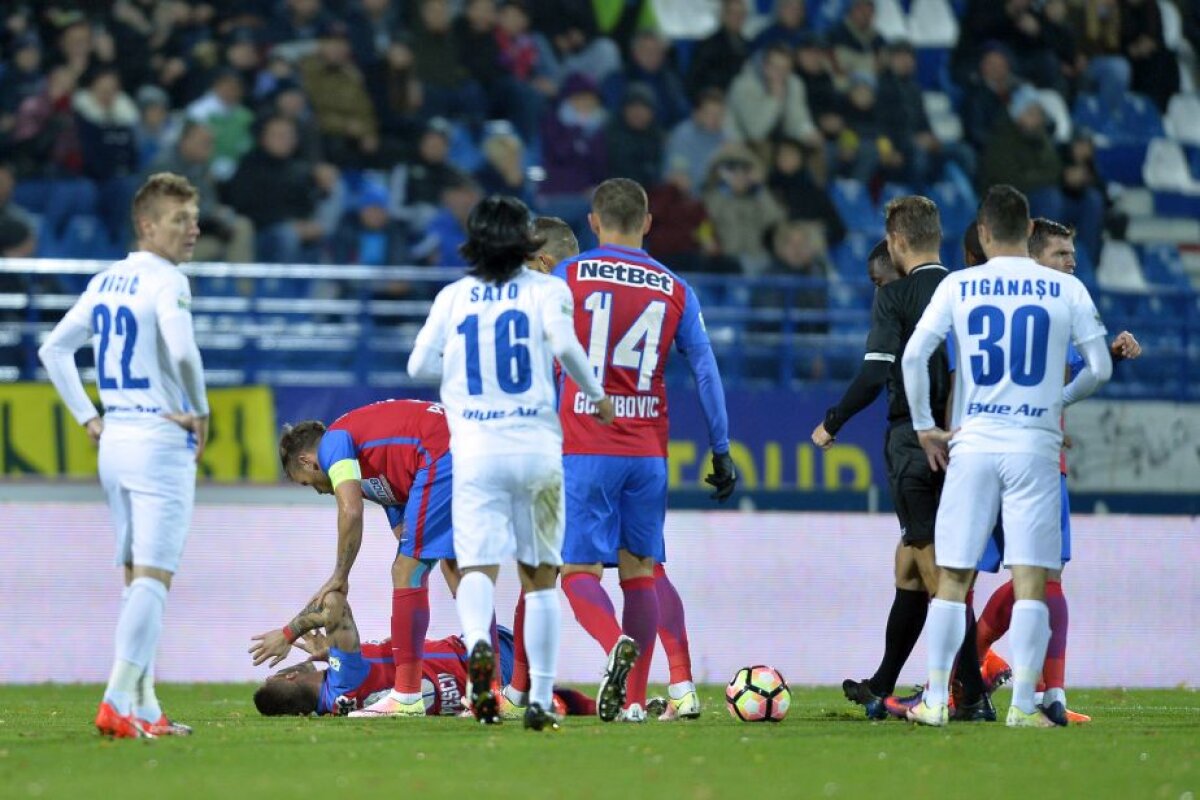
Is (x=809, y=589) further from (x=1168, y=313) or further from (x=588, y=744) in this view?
(x=1168, y=313)

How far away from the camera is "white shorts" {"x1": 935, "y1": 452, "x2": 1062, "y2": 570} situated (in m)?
7.03

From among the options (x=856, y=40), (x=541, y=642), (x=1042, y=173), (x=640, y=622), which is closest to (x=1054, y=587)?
(x=640, y=622)

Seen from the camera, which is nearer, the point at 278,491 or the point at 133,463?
the point at 133,463

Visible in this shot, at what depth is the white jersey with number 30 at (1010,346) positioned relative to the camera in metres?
7.07

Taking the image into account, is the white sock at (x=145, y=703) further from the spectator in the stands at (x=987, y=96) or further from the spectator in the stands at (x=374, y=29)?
the spectator in the stands at (x=987, y=96)

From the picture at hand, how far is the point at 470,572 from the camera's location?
686 centimetres

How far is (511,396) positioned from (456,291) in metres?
0.45

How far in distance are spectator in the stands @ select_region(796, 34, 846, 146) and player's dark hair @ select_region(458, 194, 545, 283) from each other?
11786 mm

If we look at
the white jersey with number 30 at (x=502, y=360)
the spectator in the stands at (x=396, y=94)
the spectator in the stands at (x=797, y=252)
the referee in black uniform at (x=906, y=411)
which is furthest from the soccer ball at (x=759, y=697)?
the spectator in the stands at (x=396, y=94)

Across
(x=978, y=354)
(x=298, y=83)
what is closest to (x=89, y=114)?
(x=298, y=83)

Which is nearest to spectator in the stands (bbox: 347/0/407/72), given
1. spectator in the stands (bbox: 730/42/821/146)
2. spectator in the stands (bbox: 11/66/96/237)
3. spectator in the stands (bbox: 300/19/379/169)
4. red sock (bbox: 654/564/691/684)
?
spectator in the stands (bbox: 300/19/379/169)

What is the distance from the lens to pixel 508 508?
270 inches

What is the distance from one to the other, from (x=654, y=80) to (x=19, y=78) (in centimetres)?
589

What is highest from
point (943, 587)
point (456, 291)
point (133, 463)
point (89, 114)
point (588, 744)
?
point (89, 114)
